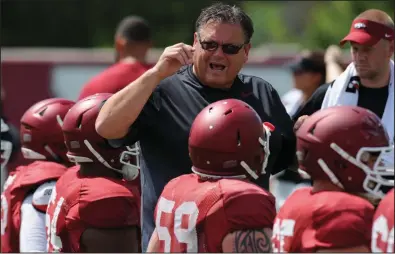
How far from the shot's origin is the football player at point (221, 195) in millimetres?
4098

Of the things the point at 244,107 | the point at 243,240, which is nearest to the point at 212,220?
the point at 243,240

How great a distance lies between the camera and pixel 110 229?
489 cm

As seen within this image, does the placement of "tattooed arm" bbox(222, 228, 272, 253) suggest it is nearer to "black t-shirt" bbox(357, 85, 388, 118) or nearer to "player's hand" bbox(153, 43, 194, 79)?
"player's hand" bbox(153, 43, 194, 79)

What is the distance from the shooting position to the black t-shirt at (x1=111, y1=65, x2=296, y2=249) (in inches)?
192

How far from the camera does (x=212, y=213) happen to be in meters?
4.10

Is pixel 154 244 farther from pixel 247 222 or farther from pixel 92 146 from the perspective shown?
pixel 92 146

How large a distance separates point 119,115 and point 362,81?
177 centimetres

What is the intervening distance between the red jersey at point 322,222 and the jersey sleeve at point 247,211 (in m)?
0.11

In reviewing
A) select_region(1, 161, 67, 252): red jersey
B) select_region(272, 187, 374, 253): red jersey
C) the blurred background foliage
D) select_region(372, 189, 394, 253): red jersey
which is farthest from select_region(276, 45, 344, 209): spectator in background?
the blurred background foliage

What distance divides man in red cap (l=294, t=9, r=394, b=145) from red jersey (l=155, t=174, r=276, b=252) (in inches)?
68.8

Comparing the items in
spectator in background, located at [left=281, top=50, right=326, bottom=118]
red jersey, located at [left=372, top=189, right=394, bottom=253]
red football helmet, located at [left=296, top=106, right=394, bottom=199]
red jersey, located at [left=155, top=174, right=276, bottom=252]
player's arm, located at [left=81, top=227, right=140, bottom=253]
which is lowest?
spectator in background, located at [left=281, top=50, right=326, bottom=118]

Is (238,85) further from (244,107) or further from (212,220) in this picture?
(212,220)

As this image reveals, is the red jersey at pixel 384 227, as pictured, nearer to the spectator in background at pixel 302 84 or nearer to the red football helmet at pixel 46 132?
the red football helmet at pixel 46 132

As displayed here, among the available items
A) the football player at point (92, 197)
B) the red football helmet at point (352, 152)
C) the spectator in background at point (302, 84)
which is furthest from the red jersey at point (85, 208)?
the spectator in background at point (302, 84)
